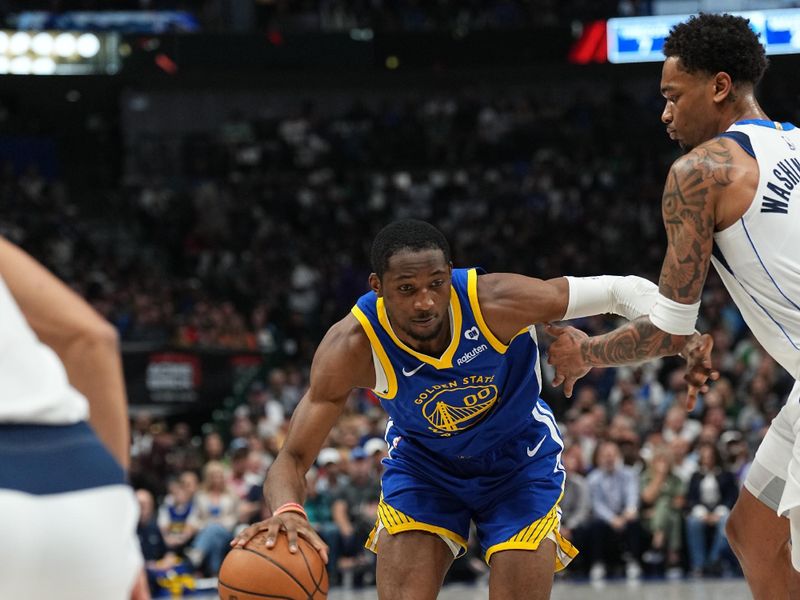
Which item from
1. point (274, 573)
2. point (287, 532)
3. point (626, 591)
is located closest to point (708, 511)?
point (626, 591)

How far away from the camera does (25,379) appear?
207cm

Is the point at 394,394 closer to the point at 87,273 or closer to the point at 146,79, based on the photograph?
the point at 87,273

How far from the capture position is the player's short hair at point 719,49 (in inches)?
162

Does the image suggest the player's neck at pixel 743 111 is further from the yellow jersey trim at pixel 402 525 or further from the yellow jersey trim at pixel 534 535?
the yellow jersey trim at pixel 402 525

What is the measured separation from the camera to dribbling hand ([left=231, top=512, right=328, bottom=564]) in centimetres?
391

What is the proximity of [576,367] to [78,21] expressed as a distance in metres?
17.4

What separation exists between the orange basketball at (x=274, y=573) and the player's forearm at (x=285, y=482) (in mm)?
304

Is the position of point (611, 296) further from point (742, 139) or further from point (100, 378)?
point (100, 378)

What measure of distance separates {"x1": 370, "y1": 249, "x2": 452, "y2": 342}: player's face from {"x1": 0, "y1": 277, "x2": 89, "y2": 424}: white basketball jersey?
7.75 ft

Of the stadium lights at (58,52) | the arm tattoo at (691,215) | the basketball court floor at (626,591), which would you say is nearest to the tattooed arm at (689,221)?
the arm tattoo at (691,215)

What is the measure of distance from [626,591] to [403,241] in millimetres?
6289

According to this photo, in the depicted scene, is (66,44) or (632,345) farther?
(66,44)

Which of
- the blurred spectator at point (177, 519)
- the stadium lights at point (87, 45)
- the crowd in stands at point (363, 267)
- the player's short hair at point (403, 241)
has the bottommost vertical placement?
the blurred spectator at point (177, 519)

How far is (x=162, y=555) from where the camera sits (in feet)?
36.7
